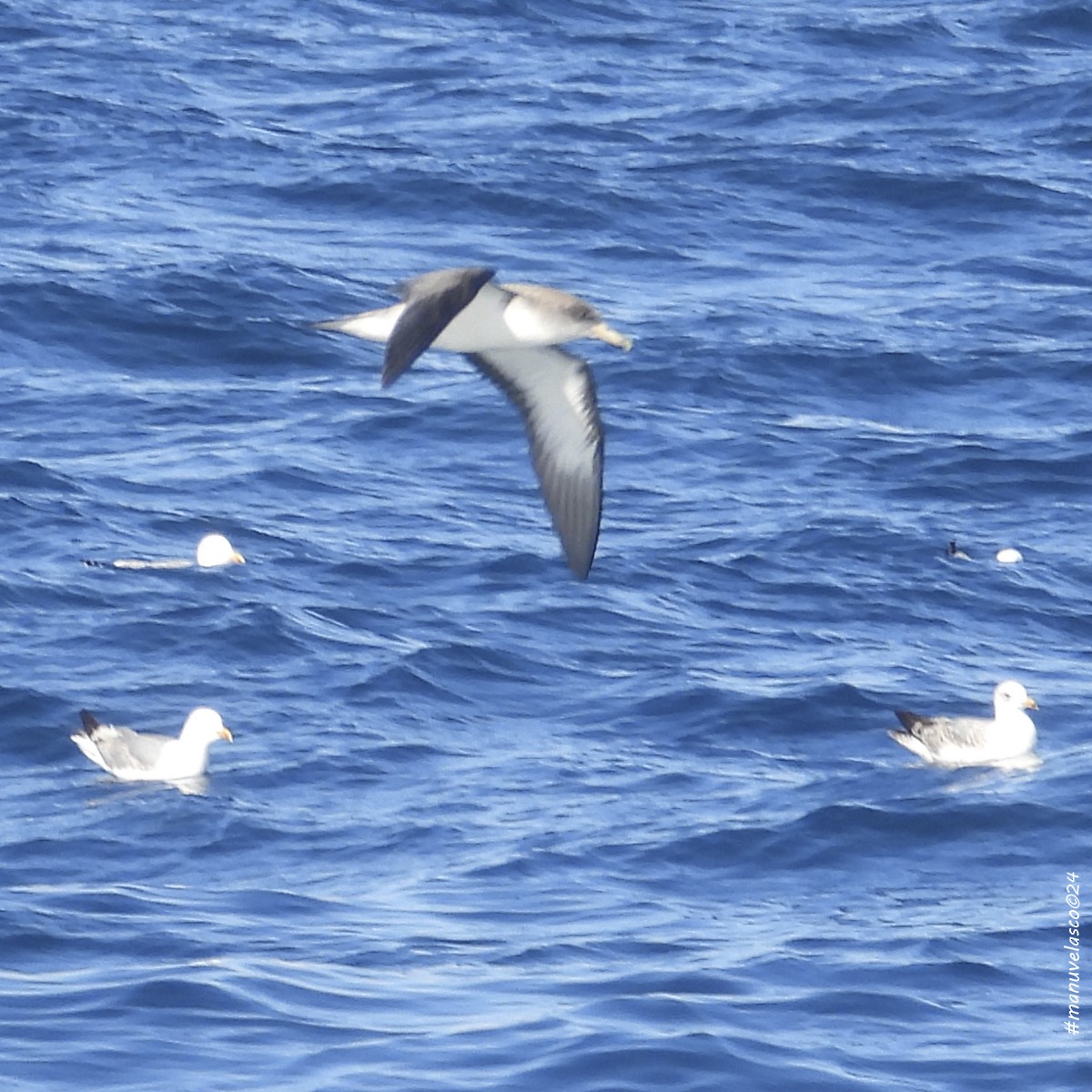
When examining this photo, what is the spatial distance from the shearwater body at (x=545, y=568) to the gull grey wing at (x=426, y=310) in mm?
2624

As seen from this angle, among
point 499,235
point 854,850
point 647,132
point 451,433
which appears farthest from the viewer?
point 647,132

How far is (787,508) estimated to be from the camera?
53.1ft

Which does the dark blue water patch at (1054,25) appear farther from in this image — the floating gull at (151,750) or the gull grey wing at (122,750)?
the gull grey wing at (122,750)

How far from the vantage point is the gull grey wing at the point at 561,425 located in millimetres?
10156

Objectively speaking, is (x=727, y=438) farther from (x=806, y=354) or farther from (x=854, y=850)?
(x=854, y=850)

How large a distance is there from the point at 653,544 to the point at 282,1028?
21.4ft

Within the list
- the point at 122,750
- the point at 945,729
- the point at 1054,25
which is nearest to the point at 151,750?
the point at 122,750

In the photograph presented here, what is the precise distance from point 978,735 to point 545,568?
299 cm

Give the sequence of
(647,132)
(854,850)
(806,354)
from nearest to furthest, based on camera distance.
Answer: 1. (854,850)
2. (806,354)
3. (647,132)

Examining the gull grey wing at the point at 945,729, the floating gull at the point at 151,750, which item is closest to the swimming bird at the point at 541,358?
the floating gull at the point at 151,750

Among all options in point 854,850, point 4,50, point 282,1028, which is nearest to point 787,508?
point 854,850

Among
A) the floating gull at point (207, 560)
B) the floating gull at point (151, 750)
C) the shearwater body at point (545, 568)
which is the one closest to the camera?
the shearwater body at point (545, 568)

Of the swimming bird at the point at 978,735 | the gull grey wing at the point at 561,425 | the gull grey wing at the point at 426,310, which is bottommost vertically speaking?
the swimming bird at the point at 978,735

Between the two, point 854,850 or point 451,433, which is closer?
point 854,850
